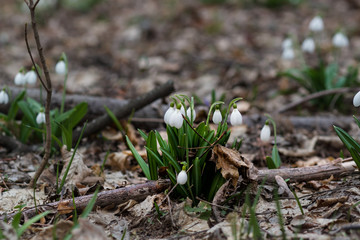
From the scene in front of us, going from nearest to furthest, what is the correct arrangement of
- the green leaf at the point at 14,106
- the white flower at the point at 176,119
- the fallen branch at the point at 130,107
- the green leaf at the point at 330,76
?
the white flower at the point at 176,119
the green leaf at the point at 14,106
the fallen branch at the point at 130,107
the green leaf at the point at 330,76

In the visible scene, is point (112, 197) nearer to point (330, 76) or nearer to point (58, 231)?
point (58, 231)

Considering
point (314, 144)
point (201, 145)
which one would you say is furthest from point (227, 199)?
point (314, 144)

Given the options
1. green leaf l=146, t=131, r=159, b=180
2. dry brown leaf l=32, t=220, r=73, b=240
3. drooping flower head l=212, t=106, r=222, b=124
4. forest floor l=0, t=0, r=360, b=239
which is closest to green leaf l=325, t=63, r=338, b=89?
forest floor l=0, t=0, r=360, b=239

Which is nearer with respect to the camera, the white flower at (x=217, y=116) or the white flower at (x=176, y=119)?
the white flower at (x=176, y=119)

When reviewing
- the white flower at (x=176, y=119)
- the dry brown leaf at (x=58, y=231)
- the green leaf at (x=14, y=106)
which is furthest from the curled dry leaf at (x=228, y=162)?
the green leaf at (x=14, y=106)

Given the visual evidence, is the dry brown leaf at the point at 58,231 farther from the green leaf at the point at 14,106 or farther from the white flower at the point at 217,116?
the green leaf at the point at 14,106
